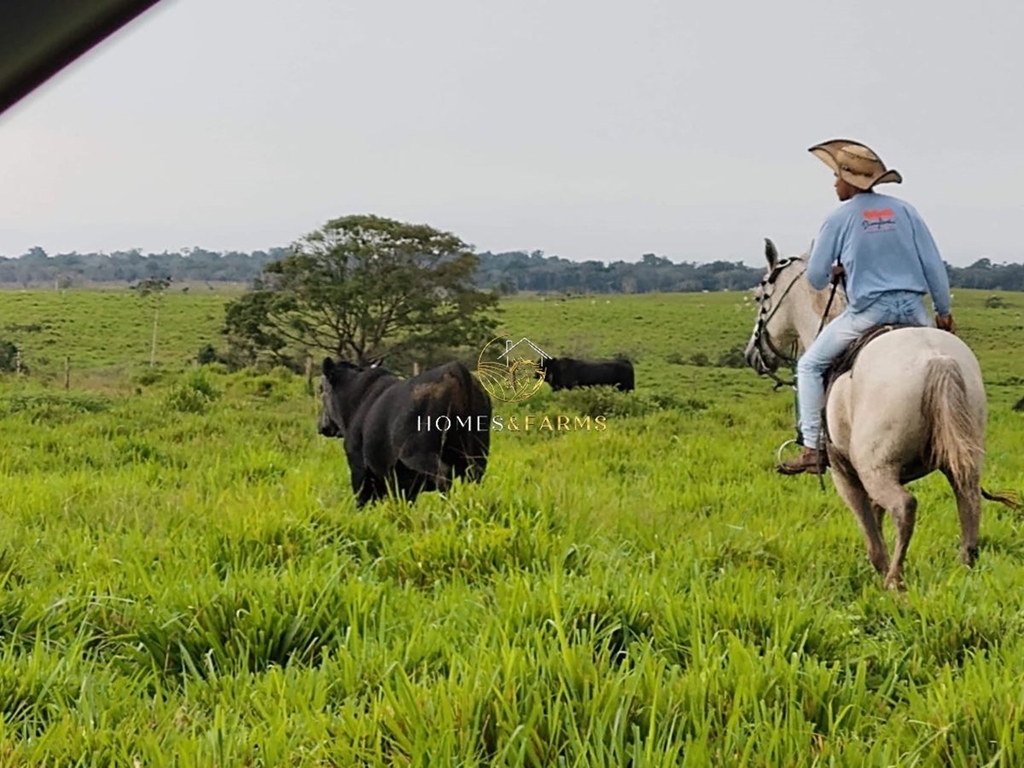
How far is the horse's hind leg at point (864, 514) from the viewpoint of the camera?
11.6 ft

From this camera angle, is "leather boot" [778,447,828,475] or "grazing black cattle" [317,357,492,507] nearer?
"leather boot" [778,447,828,475]

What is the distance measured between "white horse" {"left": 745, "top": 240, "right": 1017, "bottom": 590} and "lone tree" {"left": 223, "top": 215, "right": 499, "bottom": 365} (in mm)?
3297

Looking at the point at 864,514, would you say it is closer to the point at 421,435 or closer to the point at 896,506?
the point at 896,506

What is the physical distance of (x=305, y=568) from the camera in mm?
2826

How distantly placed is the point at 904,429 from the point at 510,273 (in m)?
4.28

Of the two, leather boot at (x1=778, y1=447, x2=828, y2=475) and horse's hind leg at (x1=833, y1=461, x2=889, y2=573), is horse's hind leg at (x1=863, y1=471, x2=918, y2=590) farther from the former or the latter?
leather boot at (x1=778, y1=447, x2=828, y2=475)

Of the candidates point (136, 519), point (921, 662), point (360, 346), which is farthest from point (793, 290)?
point (360, 346)

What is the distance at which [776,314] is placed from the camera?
14.6 feet

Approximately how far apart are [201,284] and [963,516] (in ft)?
20.4

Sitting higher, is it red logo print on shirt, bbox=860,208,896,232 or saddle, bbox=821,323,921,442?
red logo print on shirt, bbox=860,208,896,232

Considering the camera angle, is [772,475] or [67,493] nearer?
[67,493]

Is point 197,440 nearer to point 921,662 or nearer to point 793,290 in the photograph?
point 793,290

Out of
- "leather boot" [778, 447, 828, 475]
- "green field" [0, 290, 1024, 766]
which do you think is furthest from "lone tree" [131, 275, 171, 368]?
"leather boot" [778, 447, 828, 475]

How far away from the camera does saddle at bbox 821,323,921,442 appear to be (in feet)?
11.4
